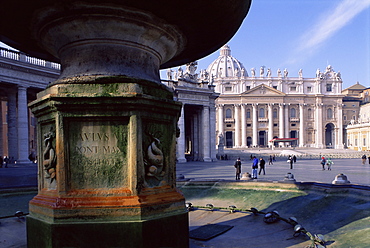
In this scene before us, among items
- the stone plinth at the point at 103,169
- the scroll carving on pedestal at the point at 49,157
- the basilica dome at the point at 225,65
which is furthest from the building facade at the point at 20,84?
the basilica dome at the point at 225,65

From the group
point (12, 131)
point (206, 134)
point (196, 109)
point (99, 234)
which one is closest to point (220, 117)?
point (196, 109)

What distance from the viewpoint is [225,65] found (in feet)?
399

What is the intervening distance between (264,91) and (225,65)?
3351cm

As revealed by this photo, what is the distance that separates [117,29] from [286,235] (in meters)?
3.90

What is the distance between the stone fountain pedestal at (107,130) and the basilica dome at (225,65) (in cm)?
11642

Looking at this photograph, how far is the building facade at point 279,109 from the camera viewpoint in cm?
9175

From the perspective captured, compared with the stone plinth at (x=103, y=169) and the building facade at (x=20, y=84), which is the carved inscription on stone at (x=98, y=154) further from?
the building facade at (x=20, y=84)

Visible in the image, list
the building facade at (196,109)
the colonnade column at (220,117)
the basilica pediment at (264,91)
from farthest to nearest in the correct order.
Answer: the colonnade column at (220,117) < the basilica pediment at (264,91) < the building facade at (196,109)

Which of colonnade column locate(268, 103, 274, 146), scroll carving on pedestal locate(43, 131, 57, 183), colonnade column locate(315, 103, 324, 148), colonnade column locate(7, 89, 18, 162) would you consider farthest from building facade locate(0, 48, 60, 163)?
colonnade column locate(315, 103, 324, 148)

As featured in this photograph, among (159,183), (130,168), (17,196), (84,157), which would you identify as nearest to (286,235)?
(159,183)

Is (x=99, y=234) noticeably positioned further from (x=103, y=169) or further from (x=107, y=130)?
(x=107, y=130)

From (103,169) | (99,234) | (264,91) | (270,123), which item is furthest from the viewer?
(270,123)

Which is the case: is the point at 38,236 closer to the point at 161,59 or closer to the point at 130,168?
the point at 130,168

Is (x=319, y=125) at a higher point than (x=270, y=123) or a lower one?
lower
